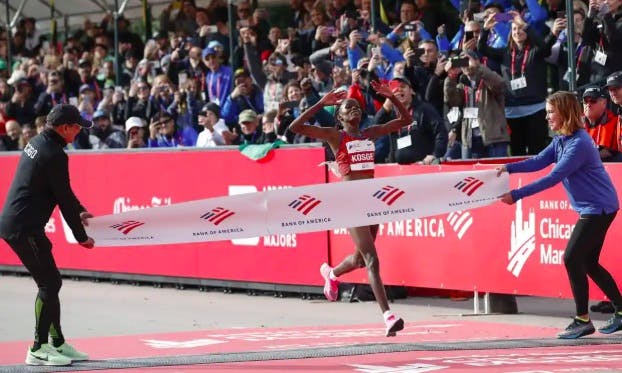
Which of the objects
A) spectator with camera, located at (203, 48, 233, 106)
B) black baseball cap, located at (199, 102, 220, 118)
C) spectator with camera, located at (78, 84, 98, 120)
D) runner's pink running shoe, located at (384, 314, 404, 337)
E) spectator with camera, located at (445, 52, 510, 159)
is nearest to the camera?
runner's pink running shoe, located at (384, 314, 404, 337)

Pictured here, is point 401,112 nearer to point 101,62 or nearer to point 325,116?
point 325,116

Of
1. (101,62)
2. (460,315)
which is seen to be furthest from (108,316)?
(101,62)

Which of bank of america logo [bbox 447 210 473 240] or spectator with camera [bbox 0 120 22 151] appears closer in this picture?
bank of america logo [bbox 447 210 473 240]

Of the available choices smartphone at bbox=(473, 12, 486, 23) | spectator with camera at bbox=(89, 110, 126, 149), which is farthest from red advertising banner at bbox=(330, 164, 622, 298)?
spectator with camera at bbox=(89, 110, 126, 149)

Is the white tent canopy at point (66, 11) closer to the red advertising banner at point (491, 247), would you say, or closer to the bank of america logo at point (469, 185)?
the red advertising banner at point (491, 247)

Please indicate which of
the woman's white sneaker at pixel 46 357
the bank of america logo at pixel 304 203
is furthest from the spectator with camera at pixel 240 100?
the woman's white sneaker at pixel 46 357

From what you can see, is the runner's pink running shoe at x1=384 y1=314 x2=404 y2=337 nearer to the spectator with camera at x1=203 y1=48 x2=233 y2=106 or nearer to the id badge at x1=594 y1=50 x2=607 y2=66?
the id badge at x1=594 y1=50 x2=607 y2=66

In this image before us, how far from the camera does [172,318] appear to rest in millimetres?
14031

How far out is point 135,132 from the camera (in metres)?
19.1

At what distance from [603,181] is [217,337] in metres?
3.61

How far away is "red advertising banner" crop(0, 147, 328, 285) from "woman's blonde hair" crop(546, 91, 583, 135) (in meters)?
4.49

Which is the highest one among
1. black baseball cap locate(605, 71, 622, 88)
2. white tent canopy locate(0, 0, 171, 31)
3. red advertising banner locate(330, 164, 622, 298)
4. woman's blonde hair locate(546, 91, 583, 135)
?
white tent canopy locate(0, 0, 171, 31)

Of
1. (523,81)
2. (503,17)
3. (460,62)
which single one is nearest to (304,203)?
(460,62)

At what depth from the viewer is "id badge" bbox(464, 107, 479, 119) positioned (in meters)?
15.1
